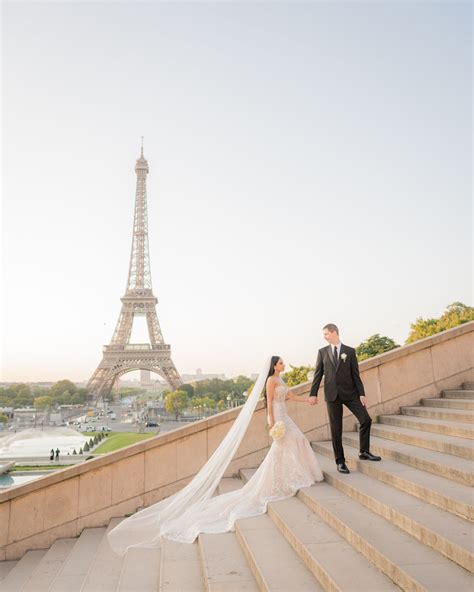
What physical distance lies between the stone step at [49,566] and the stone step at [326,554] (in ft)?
9.31

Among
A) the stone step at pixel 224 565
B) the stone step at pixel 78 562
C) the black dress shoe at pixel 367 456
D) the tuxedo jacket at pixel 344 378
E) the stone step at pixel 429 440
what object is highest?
the tuxedo jacket at pixel 344 378

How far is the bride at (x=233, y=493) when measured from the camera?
18.1ft

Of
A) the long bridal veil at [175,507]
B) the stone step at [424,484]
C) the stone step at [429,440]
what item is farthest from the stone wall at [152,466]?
the stone step at [424,484]

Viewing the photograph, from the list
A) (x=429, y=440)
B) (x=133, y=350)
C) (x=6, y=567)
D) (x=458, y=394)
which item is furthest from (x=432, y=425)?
(x=133, y=350)

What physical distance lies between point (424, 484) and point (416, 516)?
2.16 feet

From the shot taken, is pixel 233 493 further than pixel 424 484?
Yes

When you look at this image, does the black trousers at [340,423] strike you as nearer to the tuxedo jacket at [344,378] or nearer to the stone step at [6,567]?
the tuxedo jacket at [344,378]

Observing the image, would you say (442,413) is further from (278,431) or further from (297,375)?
(297,375)

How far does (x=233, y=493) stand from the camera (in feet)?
20.3

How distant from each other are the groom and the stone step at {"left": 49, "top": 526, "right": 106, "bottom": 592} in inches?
133

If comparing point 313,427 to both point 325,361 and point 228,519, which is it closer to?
point 325,361

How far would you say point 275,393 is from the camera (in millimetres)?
6352

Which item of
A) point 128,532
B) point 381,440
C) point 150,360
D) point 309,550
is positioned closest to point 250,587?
point 309,550

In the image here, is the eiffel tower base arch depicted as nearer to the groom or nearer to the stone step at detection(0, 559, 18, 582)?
the stone step at detection(0, 559, 18, 582)
